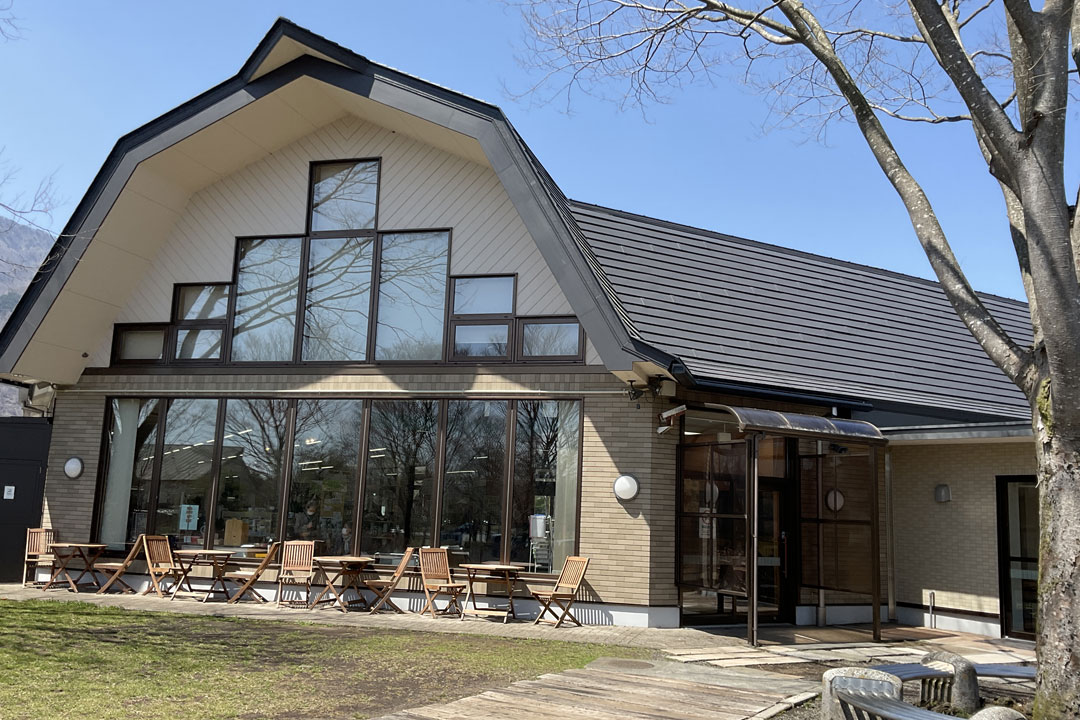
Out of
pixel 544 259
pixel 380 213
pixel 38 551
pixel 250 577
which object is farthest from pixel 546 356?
pixel 38 551

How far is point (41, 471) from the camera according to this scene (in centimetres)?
1573

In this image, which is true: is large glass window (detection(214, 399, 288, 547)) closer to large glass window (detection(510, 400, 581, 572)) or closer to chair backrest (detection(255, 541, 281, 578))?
chair backrest (detection(255, 541, 281, 578))

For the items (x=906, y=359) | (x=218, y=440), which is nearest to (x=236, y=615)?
(x=218, y=440)

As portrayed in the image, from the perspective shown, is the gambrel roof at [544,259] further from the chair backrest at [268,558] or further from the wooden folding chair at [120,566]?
the chair backrest at [268,558]

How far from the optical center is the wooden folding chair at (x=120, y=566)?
13453mm

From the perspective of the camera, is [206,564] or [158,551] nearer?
[158,551]

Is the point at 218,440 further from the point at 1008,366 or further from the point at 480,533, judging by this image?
the point at 1008,366

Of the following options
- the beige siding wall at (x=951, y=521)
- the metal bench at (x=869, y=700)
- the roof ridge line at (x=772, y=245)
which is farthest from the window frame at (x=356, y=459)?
the metal bench at (x=869, y=700)

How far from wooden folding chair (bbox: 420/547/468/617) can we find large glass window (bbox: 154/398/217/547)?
3.80 m

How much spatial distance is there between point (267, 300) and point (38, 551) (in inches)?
201

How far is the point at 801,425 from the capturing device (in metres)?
11.6

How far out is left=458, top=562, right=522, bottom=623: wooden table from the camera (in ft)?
39.6

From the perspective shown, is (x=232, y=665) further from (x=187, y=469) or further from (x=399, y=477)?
(x=187, y=469)

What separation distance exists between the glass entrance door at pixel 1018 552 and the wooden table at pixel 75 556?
42.8 ft
